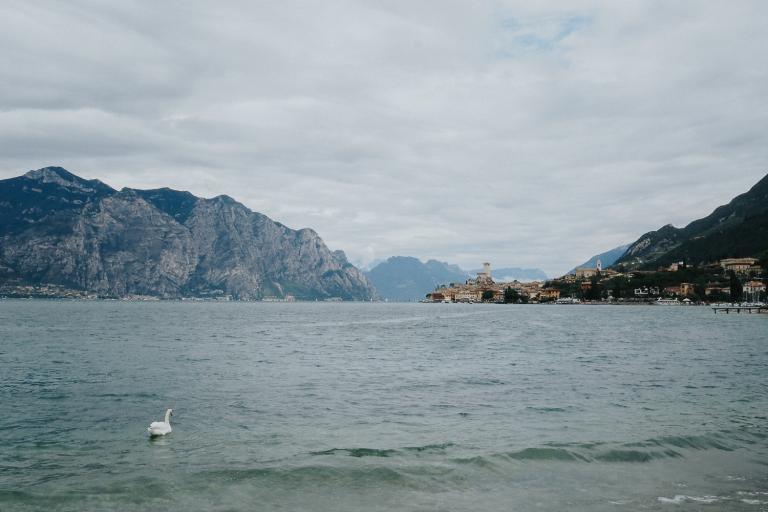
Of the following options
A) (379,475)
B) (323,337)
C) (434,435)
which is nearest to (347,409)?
(434,435)

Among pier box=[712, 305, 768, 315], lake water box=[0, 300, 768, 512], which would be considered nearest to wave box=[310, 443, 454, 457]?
lake water box=[0, 300, 768, 512]

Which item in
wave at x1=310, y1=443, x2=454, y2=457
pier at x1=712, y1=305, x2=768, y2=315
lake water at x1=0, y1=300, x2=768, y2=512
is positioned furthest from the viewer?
pier at x1=712, y1=305, x2=768, y2=315

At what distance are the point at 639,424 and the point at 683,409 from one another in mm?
4921

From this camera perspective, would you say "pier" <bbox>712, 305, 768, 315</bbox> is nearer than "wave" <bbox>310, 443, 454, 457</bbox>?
No

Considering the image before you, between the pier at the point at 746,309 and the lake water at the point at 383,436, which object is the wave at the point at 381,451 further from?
the pier at the point at 746,309

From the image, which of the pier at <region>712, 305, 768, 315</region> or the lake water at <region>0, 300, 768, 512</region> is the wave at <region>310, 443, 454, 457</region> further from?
the pier at <region>712, 305, 768, 315</region>

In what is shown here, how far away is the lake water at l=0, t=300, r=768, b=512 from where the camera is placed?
16203mm

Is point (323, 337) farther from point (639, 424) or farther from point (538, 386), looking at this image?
point (639, 424)

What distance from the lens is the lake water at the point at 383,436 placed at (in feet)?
53.2

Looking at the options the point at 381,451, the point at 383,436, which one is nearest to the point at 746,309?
the point at 383,436

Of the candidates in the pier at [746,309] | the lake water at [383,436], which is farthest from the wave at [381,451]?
the pier at [746,309]

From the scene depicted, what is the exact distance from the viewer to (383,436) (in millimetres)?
22797

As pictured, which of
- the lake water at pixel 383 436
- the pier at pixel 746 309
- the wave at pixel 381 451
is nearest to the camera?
the lake water at pixel 383 436

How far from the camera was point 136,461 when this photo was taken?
19297mm
